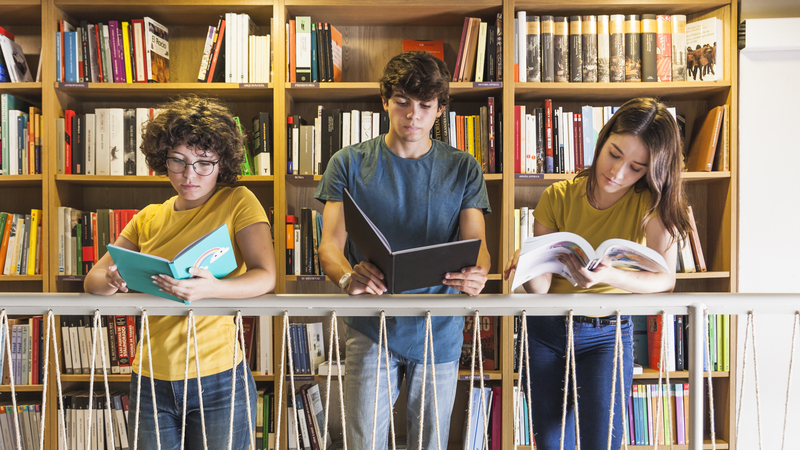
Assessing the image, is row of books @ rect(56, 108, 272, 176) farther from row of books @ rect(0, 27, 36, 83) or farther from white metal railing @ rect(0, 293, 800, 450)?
white metal railing @ rect(0, 293, 800, 450)

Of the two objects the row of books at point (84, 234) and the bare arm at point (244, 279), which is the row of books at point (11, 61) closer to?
the row of books at point (84, 234)

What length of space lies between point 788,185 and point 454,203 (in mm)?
1821

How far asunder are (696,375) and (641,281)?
0.22m

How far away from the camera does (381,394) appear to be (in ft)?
4.02

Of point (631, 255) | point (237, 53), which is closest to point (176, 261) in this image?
point (631, 255)

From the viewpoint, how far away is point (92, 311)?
99 cm

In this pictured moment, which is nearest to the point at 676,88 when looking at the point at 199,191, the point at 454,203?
the point at 454,203

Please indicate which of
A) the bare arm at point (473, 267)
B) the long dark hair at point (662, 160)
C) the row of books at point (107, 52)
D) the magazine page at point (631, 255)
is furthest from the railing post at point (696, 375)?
the row of books at point (107, 52)

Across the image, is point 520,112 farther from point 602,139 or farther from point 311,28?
point 311,28

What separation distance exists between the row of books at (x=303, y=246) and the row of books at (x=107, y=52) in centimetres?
94

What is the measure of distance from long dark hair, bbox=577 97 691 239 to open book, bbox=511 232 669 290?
23 centimetres

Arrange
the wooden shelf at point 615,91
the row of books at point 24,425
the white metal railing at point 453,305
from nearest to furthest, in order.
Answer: the white metal railing at point 453,305, the wooden shelf at point 615,91, the row of books at point 24,425

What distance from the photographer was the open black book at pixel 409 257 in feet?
3.00

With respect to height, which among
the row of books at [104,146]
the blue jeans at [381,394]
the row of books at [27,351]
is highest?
the row of books at [104,146]
